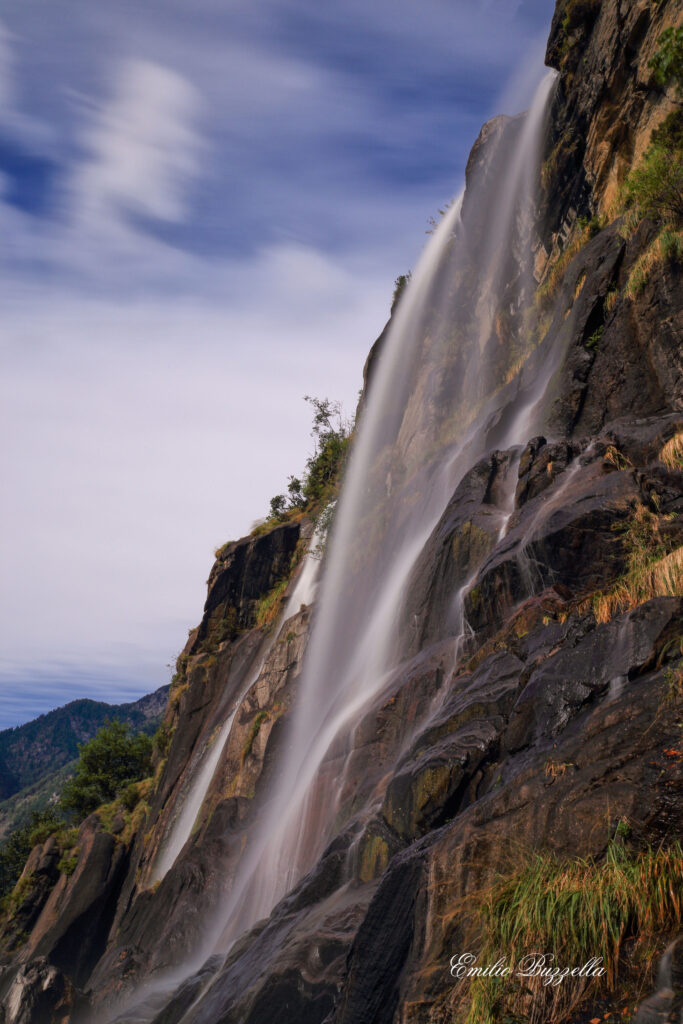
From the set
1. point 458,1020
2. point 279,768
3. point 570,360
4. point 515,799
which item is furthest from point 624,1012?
point 279,768

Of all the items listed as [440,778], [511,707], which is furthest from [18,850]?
[511,707]

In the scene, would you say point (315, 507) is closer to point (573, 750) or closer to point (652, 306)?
point (652, 306)

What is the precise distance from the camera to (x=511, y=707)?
24.9 ft

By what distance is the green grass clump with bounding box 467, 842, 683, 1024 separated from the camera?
14.9 feet

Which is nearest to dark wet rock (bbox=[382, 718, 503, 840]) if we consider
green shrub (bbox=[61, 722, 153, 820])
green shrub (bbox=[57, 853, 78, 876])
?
green shrub (bbox=[57, 853, 78, 876])

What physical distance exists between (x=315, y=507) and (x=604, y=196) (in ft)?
65.6

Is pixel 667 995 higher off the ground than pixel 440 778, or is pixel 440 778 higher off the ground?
pixel 440 778

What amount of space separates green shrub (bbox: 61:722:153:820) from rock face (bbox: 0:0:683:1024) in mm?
16305

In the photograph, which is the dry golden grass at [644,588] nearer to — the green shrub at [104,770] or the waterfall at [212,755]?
the waterfall at [212,755]

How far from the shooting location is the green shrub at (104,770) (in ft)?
138

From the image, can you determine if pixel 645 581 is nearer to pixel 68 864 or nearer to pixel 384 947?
pixel 384 947
